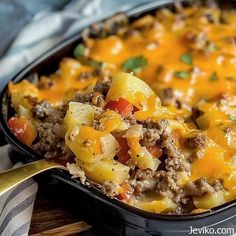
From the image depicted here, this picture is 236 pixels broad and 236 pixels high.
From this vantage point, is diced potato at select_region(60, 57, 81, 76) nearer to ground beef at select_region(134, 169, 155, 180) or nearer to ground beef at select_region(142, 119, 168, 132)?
ground beef at select_region(142, 119, 168, 132)

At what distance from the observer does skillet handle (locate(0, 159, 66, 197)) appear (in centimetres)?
276

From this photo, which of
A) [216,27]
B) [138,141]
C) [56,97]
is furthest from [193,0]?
[138,141]

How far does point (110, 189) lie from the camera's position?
278 centimetres

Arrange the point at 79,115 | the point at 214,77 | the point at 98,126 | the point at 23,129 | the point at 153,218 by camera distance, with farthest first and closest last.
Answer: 1. the point at 214,77
2. the point at 23,129
3. the point at 79,115
4. the point at 98,126
5. the point at 153,218

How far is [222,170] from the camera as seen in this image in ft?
9.41

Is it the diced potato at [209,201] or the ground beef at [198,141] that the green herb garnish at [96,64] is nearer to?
the ground beef at [198,141]

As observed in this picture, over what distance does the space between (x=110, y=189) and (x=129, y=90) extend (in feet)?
1.52

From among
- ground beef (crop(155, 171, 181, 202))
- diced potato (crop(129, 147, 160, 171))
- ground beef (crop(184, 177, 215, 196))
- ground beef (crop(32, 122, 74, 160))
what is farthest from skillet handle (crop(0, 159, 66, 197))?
ground beef (crop(184, 177, 215, 196))

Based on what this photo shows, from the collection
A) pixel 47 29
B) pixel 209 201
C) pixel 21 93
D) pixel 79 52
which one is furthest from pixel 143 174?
pixel 47 29

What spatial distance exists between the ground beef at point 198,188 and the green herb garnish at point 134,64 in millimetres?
1149

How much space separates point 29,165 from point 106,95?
0.47 m

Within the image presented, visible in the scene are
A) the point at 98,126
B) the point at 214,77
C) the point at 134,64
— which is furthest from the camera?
the point at 134,64

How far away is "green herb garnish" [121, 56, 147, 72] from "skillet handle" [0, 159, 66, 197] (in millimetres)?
1101

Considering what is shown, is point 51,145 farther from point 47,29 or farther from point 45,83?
A: point 47,29
